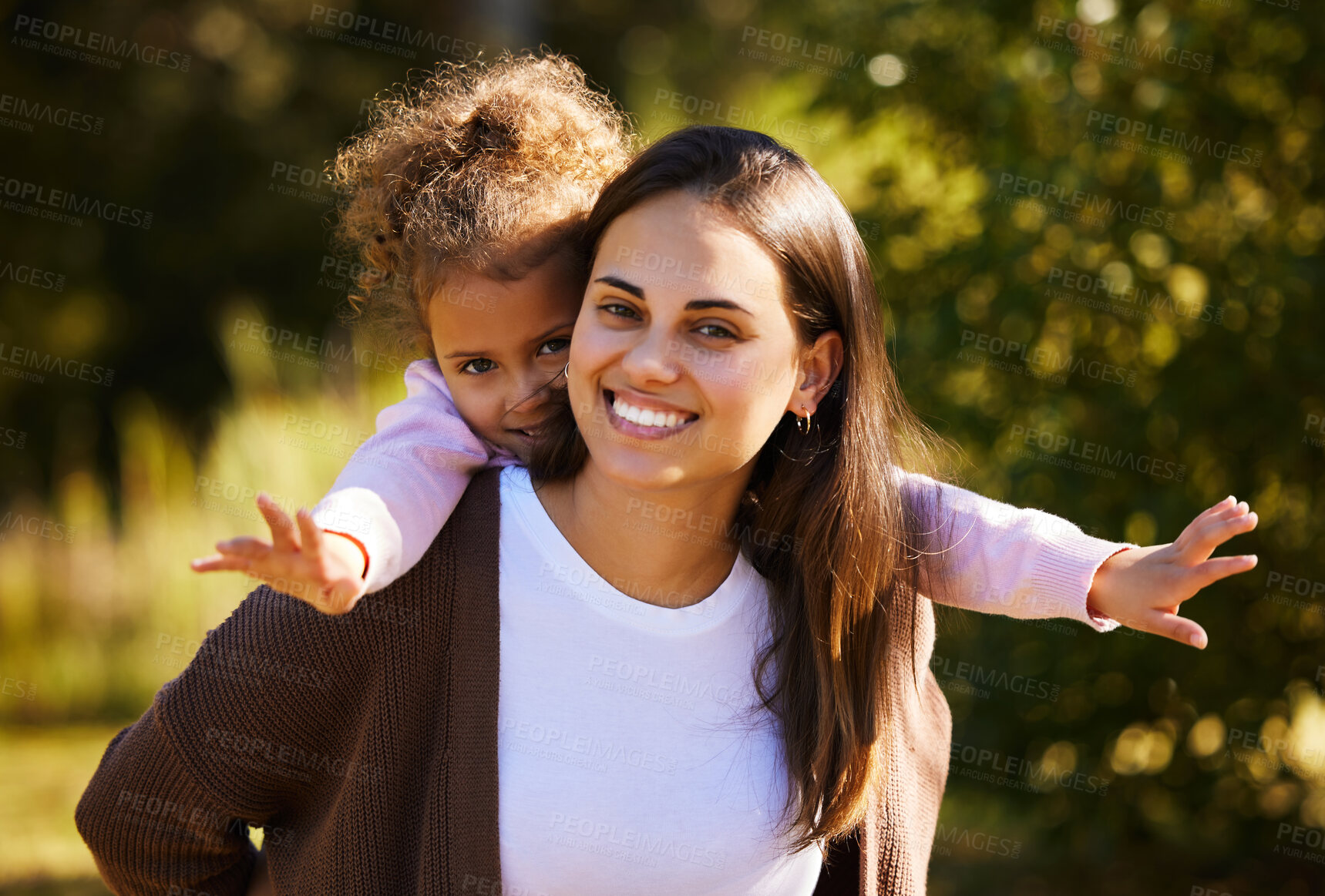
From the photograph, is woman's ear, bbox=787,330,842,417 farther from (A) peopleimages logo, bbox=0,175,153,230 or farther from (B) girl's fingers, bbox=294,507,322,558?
(A) peopleimages logo, bbox=0,175,153,230

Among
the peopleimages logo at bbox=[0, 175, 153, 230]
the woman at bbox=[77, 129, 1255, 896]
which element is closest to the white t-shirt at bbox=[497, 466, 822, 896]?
the woman at bbox=[77, 129, 1255, 896]

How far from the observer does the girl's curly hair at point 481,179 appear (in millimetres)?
2059

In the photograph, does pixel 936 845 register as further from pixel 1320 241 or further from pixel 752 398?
pixel 752 398

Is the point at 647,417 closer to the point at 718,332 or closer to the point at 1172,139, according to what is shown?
the point at 718,332

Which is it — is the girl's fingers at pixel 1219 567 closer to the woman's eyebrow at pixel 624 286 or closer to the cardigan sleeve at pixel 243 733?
the woman's eyebrow at pixel 624 286

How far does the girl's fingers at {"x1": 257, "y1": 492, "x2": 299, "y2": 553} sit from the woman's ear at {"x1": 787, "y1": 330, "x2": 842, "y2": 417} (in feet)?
2.96

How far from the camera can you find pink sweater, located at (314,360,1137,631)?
1716 millimetres

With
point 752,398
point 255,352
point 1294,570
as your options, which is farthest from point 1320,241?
point 255,352

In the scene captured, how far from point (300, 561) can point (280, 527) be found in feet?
0.23

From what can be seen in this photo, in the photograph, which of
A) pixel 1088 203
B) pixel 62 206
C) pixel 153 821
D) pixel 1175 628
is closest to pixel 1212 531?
pixel 1175 628

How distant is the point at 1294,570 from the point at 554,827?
2.78 metres

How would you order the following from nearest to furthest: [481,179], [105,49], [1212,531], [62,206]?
[1212,531] < [481,179] < [105,49] < [62,206]

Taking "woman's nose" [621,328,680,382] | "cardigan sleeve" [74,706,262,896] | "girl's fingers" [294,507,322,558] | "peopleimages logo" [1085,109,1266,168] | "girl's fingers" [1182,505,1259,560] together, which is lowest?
"cardigan sleeve" [74,706,262,896]

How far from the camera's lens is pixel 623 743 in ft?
5.99
